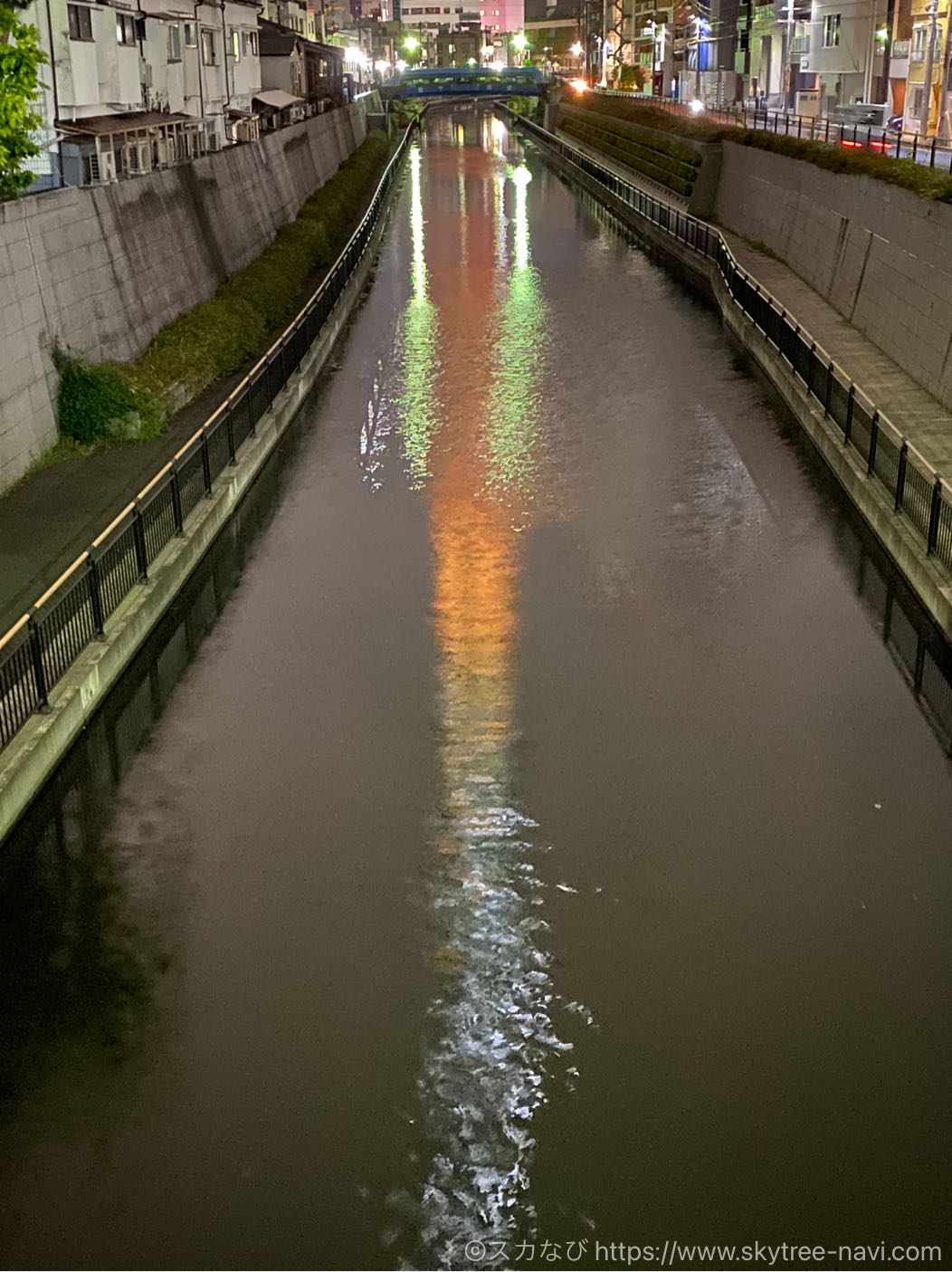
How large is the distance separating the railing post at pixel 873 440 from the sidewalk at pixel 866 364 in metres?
0.63

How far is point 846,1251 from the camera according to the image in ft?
24.2

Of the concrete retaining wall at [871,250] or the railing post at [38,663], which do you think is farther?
the concrete retaining wall at [871,250]

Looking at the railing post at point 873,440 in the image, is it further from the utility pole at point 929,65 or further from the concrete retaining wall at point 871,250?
the utility pole at point 929,65

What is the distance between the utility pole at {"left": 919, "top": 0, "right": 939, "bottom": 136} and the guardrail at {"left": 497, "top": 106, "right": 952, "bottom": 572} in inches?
434

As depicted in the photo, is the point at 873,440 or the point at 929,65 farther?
the point at 929,65

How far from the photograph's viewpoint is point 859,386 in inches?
877

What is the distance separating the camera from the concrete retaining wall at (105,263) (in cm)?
1820

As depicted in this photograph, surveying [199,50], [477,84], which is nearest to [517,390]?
[199,50]

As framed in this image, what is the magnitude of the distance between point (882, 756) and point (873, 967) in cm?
337

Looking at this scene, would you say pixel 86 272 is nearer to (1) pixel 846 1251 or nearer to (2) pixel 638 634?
(2) pixel 638 634

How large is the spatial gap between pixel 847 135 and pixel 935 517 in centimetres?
2650

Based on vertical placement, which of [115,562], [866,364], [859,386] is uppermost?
[866,364]

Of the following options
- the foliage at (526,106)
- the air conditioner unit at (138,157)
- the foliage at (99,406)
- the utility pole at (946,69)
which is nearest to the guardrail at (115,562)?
the foliage at (99,406)

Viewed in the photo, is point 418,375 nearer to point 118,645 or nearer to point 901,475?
point 901,475
